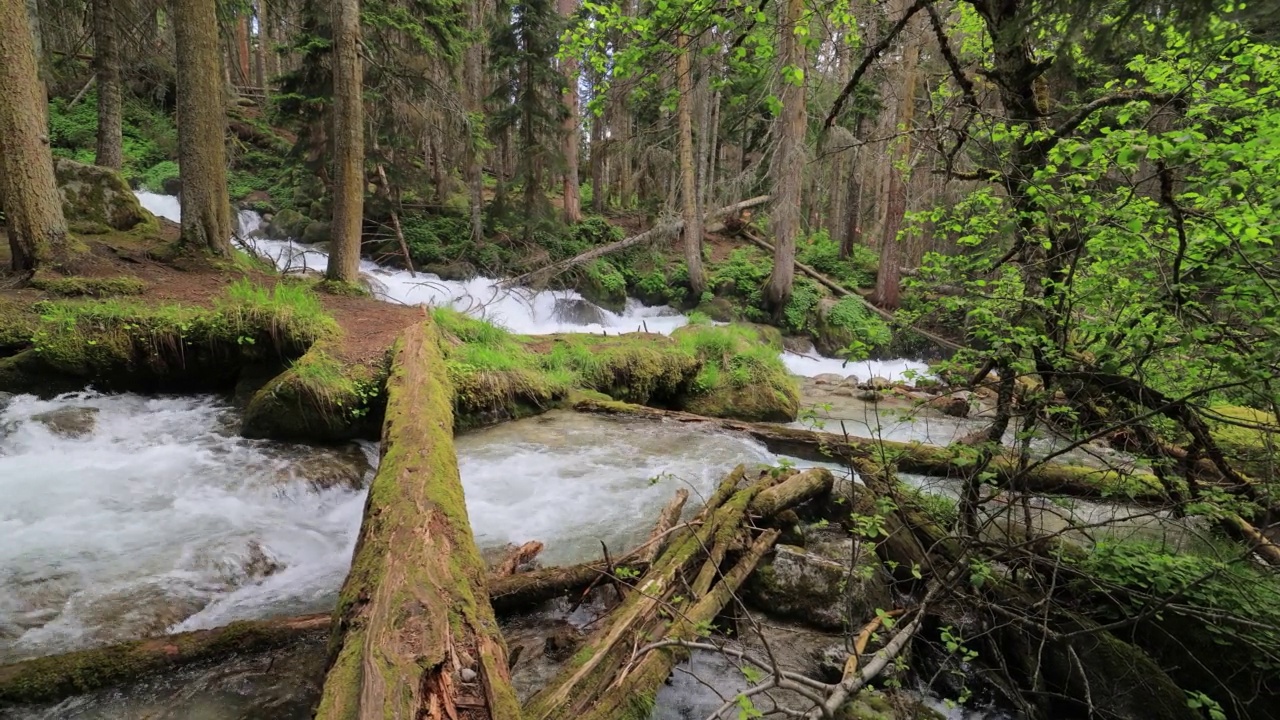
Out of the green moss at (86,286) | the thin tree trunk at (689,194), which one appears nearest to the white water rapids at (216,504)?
the green moss at (86,286)

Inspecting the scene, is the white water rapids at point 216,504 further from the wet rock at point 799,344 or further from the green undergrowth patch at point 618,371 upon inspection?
the wet rock at point 799,344

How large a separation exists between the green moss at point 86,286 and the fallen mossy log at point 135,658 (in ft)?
21.1

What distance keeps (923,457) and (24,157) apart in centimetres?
1168

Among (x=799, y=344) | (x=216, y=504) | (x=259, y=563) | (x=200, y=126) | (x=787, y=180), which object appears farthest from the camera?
(x=799, y=344)

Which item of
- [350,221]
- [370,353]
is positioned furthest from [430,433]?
[350,221]

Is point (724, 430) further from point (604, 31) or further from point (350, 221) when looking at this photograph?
point (350, 221)

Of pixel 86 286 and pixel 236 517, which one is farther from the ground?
pixel 86 286

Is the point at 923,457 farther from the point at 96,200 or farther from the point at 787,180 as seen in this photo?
the point at 96,200

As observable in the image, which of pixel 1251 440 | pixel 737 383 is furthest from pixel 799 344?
pixel 1251 440

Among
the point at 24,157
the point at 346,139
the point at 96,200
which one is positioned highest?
the point at 346,139

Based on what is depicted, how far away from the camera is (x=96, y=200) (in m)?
10.4

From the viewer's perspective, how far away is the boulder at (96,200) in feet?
33.0

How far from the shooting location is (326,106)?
13719 mm

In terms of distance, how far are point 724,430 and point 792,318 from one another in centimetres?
1059
